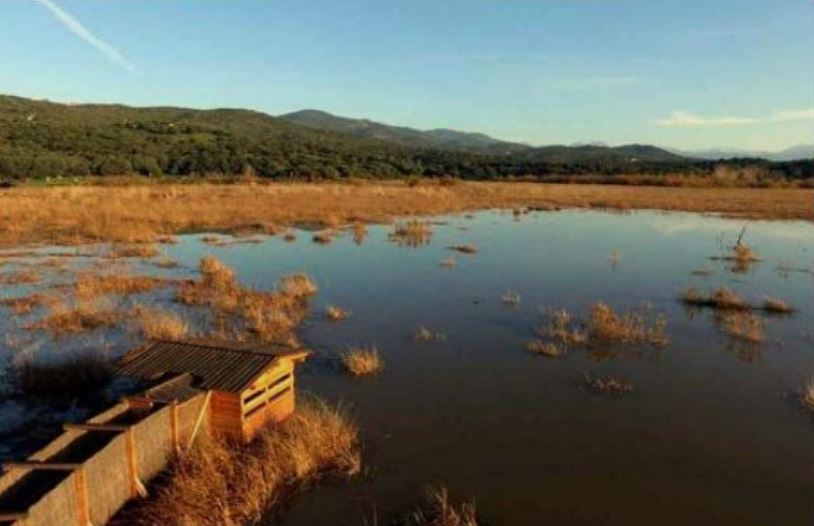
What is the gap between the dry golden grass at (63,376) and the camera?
1063 cm

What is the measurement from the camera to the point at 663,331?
15.0 metres

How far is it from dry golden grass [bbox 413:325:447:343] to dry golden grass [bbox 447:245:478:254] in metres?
11.7

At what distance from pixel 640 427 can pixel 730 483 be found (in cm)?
168

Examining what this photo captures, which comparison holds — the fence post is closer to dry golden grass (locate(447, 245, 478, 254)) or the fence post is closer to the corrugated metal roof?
the corrugated metal roof

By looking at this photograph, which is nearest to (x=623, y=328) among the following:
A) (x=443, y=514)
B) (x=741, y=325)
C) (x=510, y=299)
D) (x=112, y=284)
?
(x=741, y=325)

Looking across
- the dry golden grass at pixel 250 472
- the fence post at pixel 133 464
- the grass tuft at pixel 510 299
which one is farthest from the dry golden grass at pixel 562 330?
the fence post at pixel 133 464

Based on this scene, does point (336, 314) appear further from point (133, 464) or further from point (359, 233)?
point (359, 233)

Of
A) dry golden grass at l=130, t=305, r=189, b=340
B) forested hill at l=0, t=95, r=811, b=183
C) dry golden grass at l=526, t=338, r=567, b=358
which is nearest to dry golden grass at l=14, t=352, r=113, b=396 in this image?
dry golden grass at l=130, t=305, r=189, b=340

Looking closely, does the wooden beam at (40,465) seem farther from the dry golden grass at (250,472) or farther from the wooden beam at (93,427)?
the dry golden grass at (250,472)

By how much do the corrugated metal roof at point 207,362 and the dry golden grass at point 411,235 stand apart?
Result: 18.8 m

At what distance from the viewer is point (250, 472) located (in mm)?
7789

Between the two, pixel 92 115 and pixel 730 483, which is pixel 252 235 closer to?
pixel 730 483

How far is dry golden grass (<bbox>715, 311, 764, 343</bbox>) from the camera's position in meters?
14.8

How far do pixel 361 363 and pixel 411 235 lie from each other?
61.1 ft
